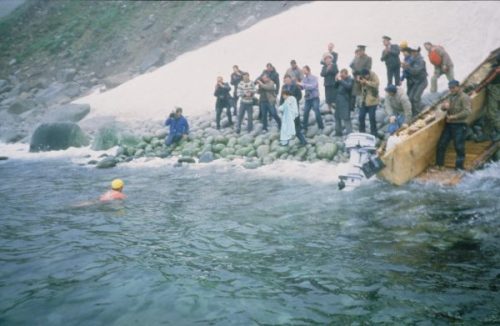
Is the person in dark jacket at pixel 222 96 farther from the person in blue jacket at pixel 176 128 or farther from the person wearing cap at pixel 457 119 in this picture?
the person wearing cap at pixel 457 119

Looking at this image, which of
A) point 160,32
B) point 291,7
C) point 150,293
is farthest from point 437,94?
point 160,32

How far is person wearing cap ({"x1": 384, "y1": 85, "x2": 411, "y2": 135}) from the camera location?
9.63 metres

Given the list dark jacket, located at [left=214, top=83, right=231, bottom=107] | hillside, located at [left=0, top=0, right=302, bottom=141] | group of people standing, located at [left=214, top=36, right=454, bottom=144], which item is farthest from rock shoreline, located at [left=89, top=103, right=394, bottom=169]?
hillside, located at [left=0, top=0, right=302, bottom=141]

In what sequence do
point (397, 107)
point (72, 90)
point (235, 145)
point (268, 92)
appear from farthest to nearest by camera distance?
point (72, 90)
point (235, 145)
point (268, 92)
point (397, 107)

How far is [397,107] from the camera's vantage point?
1000 cm

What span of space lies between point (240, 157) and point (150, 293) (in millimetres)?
8283

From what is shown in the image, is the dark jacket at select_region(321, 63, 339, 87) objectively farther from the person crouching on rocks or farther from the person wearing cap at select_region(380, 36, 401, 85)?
the person wearing cap at select_region(380, 36, 401, 85)

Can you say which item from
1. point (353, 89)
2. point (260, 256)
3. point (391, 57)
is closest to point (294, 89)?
point (353, 89)

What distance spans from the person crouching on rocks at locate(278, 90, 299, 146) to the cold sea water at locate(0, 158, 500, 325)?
2748mm

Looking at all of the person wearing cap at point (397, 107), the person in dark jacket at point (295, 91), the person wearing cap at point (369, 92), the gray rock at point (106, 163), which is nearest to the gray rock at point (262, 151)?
the person in dark jacket at point (295, 91)

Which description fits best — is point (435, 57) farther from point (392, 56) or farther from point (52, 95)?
point (52, 95)

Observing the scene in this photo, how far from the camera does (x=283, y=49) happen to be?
21.1 m

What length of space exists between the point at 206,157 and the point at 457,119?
23.7ft

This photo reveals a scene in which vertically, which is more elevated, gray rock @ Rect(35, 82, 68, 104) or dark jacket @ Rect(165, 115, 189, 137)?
gray rock @ Rect(35, 82, 68, 104)
